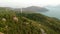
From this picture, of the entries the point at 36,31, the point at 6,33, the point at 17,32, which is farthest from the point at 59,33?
the point at 6,33

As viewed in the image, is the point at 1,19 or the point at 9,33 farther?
the point at 1,19

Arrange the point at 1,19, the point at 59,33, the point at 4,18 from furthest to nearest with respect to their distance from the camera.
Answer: the point at 59,33, the point at 4,18, the point at 1,19

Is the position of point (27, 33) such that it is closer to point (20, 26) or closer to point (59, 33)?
point (20, 26)

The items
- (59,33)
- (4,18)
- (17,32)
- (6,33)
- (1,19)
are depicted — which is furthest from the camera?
(59,33)

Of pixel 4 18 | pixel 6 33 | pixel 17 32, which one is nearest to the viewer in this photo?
pixel 6 33

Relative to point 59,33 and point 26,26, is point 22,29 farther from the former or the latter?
point 59,33

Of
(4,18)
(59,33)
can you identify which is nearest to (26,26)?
(4,18)

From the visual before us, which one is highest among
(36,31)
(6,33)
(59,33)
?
(6,33)

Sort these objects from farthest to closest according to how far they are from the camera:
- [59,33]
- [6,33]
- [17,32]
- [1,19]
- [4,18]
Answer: [59,33], [4,18], [1,19], [17,32], [6,33]

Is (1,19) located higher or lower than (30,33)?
higher
